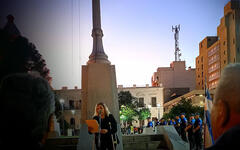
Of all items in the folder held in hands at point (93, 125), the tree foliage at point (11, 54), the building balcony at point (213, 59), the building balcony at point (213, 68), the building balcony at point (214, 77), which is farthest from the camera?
the building balcony at point (214, 77)

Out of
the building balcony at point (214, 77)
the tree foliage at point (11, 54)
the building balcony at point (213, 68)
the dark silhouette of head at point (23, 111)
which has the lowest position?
the dark silhouette of head at point (23, 111)

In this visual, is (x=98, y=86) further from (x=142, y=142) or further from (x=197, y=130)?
(x=197, y=130)

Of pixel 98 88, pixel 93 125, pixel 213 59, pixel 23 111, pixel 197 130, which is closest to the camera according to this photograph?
pixel 23 111

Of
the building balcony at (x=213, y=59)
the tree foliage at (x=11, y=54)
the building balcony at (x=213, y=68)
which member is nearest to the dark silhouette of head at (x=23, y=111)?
the tree foliage at (x=11, y=54)

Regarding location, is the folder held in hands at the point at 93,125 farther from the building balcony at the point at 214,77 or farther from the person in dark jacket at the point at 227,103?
the building balcony at the point at 214,77

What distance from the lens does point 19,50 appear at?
3027 millimetres

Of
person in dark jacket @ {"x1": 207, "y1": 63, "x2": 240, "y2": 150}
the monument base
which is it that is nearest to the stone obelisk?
the monument base

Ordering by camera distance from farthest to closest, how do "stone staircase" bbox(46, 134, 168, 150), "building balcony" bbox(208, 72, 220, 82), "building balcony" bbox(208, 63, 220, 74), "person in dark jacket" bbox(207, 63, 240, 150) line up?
"building balcony" bbox(208, 72, 220, 82), "building balcony" bbox(208, 63, 220, 74), "stone staircase" bbox(46, 134, 168, 150), "person in dark jacket" bbox(207, 63, 240, 150)

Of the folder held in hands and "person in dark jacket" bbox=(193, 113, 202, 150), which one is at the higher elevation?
the folder held in hands

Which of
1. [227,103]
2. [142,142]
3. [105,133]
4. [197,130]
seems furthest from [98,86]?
[227,103]

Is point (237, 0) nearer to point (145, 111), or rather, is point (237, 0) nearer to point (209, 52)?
point (209, 52)

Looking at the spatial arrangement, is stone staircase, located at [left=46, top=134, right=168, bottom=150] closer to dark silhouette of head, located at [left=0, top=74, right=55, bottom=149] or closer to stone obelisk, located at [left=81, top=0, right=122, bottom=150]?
stone obelisk, located at [left=81, top=0, right=122, bottom=150]

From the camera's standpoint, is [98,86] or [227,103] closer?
[227,103]

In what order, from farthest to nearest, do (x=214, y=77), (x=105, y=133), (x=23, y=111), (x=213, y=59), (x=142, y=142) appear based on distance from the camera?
(x=214, y=77)
(x=213, y=59)
(x=142, y=142)
(x=105, y=133)
(x=23, y=111)
